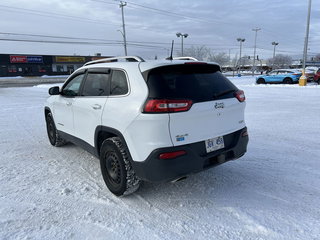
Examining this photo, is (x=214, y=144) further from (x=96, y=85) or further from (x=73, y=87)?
(x=73, y=87)

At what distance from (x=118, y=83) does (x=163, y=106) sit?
88cm

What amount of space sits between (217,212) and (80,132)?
243cm

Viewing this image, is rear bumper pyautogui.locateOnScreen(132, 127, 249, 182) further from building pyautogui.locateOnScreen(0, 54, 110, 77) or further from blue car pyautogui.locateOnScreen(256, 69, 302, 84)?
building pyautogui.locateOnScreen(0, 54, 110, 77)

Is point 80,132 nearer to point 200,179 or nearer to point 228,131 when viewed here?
point 200,179

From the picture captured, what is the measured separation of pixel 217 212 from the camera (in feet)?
9.90

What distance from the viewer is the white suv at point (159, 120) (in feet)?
9.15

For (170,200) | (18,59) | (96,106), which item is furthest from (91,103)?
(18,59)

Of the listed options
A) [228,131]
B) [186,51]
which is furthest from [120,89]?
[186,51]

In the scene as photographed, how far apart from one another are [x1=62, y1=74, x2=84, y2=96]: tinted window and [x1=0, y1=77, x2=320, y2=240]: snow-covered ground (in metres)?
1.26

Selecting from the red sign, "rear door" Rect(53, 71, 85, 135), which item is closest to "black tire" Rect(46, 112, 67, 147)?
"rear door" Rect(53, 71, 85, 135)

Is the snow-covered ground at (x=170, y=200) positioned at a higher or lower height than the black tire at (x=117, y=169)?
lower

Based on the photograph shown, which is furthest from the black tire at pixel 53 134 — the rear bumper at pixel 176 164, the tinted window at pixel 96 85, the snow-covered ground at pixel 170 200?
the rear bumper at pixel 176 164

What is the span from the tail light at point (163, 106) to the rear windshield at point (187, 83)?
62 millimetres

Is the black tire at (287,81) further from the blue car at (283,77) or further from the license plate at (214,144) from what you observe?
the license plate at (214,144)
